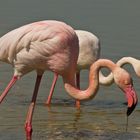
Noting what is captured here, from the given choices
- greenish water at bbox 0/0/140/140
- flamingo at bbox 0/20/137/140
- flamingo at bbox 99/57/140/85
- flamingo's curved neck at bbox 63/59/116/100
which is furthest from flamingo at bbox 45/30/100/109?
flamingo's curved neck at bbox 63/59/116/100

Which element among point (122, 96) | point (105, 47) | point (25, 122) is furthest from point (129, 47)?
point (25, 122)

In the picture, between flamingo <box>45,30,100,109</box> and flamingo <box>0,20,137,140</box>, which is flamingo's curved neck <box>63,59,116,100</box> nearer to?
flamingo <box>0,20,137,140</box>

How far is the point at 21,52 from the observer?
959 centimetres

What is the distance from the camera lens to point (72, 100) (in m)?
12.8

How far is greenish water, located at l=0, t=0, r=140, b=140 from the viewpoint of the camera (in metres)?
10.2

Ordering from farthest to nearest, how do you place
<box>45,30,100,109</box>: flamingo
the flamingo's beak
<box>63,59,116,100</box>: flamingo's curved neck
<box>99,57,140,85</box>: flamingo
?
<box>45,30,100,109</box>: flamingo, <box>99,57,140,85</box>: flamingo, <box>63,59,116,100</box>: flamingo's curved neck, the flamingo's beak

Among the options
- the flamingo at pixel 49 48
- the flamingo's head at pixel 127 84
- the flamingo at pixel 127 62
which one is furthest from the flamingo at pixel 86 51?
the flamingo's head at pixel 127 84

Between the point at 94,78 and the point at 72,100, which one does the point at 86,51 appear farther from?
the point at 94,78

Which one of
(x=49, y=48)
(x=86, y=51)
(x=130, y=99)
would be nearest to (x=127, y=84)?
(x=130, y=99)

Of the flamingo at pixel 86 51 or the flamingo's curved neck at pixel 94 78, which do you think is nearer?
the flamingo's curved neck at pixel 94 78

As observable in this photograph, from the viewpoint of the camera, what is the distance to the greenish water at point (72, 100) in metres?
10.2

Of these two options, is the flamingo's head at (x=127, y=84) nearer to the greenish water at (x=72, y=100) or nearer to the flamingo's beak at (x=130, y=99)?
the flamingo's beak at (x=130, y=99)

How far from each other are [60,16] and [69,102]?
832 cm

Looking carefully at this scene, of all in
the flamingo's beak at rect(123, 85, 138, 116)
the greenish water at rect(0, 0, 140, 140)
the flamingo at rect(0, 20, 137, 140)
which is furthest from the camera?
the greenish water at rect(0, 0, 140, 140)
